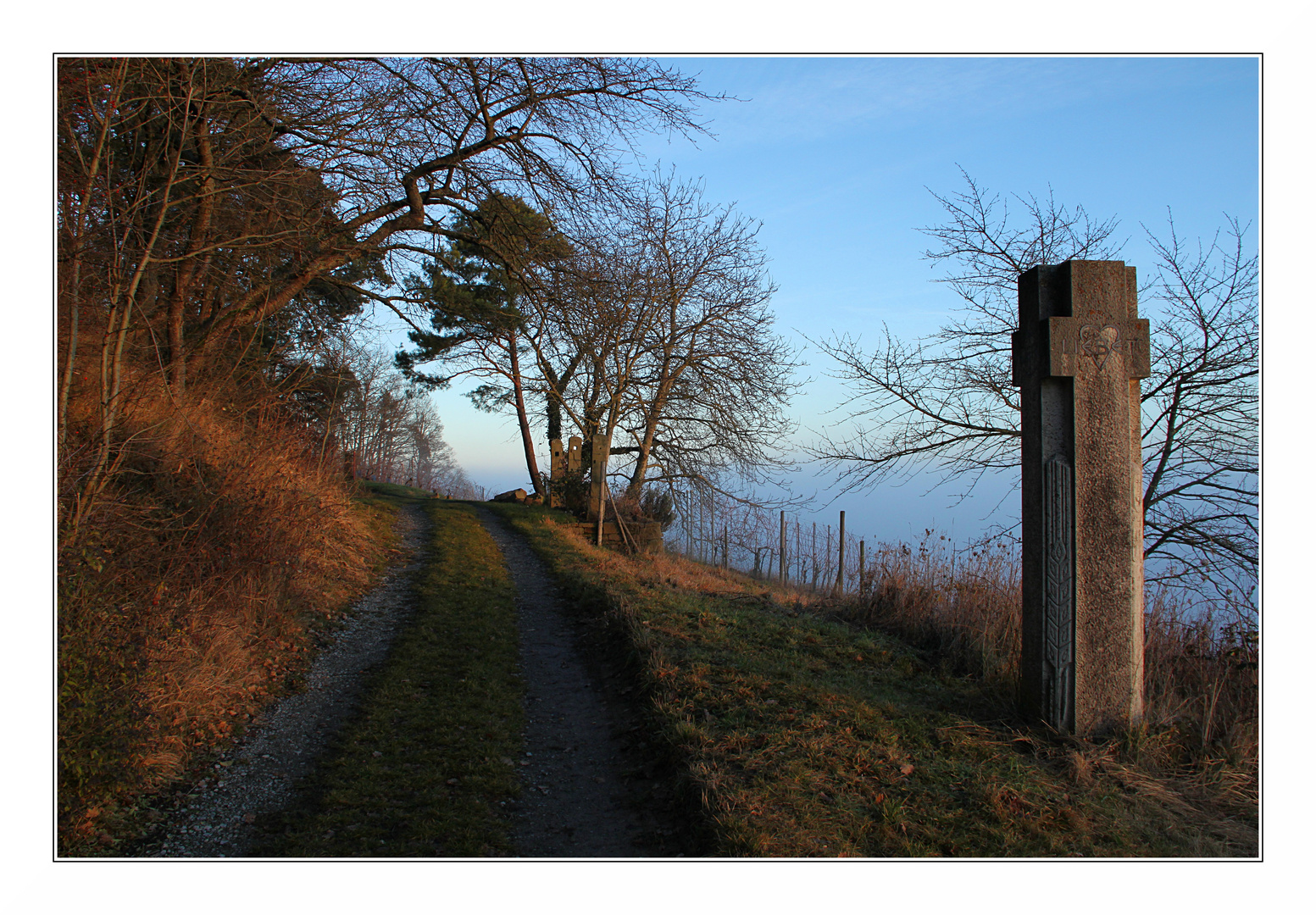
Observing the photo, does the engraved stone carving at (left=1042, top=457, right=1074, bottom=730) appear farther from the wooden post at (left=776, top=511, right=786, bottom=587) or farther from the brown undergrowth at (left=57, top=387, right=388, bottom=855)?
the wooden post at (left=776, top=511, right=786, bottom=587)

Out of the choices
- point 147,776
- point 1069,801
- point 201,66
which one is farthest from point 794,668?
point 201,66

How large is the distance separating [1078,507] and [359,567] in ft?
30.4

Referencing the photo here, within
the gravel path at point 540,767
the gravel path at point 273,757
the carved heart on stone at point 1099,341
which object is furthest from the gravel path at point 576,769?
the carved heart on stone at point 1099,341

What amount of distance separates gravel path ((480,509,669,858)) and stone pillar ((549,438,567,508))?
42.4 feet

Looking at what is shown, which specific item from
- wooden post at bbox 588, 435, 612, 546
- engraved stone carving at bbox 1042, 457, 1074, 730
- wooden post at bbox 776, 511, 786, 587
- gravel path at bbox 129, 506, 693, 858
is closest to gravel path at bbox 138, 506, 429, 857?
gravel path at bbox 129, 506, 693, 858

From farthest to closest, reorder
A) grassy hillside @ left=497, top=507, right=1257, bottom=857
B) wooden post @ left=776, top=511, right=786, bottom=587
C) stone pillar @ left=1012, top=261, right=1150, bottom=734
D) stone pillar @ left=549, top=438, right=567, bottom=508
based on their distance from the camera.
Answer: stone pillar @ left=549, top=438, right=567, bottom=508, wooden post @ left=776, top=511, right=786, bottom=587, stone pillar @ left=1012, top=261, right=1150, bottom=734, grassy hillside @ left=497, top=507, right=1257, bottom=857

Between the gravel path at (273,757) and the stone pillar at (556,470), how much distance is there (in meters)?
12.5

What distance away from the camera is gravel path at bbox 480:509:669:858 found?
3889 mm

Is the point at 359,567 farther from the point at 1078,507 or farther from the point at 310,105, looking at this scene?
the point at 1078,507

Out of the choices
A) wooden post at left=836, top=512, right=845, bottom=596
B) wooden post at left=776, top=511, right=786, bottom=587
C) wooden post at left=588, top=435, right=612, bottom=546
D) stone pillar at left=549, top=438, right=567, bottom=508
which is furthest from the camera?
stone pillar at left=549, top=438, right=567, bottom=508

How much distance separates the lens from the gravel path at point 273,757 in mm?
3826

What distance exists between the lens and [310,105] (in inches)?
323

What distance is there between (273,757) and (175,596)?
5.71 feet

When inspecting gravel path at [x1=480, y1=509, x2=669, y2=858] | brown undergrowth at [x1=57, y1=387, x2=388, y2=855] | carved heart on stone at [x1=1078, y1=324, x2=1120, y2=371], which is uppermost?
carved heart on stone at [x1=1078, y1=324, x2=1120, y2=371]
